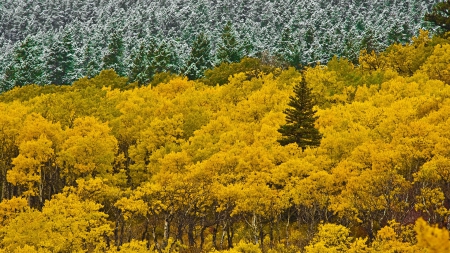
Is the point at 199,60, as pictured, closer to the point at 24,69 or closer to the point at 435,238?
the point at 24,69

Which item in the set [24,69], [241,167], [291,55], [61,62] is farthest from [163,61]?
[241,167]

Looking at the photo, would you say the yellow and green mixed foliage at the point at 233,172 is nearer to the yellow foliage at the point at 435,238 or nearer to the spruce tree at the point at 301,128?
the yellow foliage at the point at 435,238

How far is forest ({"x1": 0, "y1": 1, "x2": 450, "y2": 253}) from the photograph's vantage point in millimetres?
44250

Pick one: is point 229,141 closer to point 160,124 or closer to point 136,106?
point 160,124

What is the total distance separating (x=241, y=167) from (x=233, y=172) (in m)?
1.17

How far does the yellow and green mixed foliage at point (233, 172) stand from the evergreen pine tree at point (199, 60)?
3681 cm

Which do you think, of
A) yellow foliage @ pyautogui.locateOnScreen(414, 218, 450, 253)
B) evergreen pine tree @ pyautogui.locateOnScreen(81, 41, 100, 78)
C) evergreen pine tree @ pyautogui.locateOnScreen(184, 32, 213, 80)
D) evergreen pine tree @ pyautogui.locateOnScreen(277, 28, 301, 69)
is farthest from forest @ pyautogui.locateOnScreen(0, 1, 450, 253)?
evergreen pine tree @ pyautogui.locateOnScreen(81, 41, 100, 78)

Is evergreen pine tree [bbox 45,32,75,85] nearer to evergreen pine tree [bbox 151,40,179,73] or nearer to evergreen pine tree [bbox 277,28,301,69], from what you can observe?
evergreen pine tree [bbox 151,40,179,73]

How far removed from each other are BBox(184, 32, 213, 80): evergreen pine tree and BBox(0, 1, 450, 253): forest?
28997 millimetres

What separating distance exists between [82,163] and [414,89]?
44.0 metres

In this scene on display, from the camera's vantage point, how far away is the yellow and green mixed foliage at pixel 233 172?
145 ft

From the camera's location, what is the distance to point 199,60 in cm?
14112

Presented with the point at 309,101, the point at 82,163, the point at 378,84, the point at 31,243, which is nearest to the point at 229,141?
the point at 309,101

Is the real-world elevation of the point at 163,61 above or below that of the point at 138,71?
above
